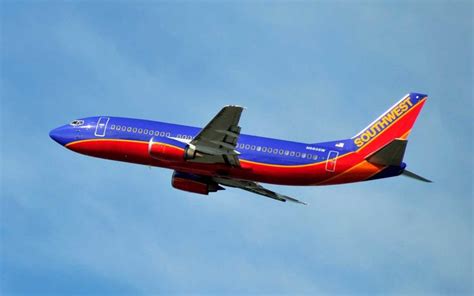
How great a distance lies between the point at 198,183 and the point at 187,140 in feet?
20.6

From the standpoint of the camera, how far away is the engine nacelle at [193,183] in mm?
77500

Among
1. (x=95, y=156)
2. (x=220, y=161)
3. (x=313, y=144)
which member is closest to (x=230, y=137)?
(x=220, y=161)

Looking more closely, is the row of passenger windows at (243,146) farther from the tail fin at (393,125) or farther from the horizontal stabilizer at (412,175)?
the horizontal stabilizer at (412,175)

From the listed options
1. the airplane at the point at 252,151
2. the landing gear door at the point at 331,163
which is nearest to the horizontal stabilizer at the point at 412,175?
the airplane at the point at 252,151

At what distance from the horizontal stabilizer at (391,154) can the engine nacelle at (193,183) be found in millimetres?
16015

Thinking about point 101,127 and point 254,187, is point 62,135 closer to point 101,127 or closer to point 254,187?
point 101,127

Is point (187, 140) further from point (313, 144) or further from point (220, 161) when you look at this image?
point (313, 144)

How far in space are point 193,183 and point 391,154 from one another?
752 inches

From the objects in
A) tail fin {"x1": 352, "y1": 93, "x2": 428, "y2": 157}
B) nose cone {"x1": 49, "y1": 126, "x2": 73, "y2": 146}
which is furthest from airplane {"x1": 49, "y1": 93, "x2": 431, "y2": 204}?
nose cone {"x1": 49, "y1": 126, "x2": 73, "y2": 146}

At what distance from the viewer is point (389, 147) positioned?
67.9 meters

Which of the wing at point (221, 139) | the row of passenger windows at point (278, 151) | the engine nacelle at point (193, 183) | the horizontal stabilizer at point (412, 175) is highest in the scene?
the row of passenger windows at point (278, 151)

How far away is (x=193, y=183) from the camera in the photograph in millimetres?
77500

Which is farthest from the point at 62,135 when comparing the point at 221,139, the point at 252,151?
the point at 252,151

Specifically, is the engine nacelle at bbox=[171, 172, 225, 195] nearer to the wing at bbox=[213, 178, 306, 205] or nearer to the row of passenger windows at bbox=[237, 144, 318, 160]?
the wing at bbox=[213, 178, 306, 205]
